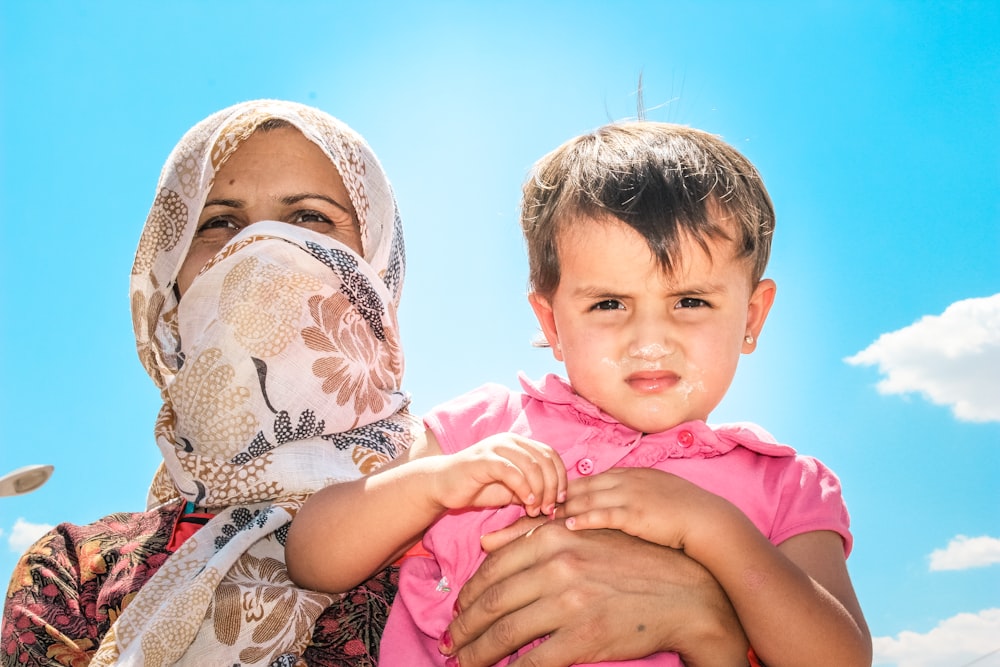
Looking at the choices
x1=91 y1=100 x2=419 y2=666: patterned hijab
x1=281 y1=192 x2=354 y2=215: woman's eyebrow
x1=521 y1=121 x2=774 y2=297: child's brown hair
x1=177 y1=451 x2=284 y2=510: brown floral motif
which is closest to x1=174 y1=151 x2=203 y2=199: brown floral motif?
x1=91 y1=100 x2=419 y2=666: patterned hijab

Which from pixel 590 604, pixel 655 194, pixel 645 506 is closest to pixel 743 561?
pixel 645 506

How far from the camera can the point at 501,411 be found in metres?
2.40

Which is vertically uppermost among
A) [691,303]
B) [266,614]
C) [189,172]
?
[189,172]

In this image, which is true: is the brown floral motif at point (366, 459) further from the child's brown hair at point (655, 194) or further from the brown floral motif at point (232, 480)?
the child's brown hair at point (655, 194)

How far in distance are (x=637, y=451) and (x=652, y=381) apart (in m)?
0.20

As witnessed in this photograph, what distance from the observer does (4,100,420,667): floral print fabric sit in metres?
2.48

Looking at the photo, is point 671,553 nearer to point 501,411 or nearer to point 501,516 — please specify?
point 501,516

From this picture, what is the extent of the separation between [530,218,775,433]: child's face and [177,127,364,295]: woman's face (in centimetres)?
155

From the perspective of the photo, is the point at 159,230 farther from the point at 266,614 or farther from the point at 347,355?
the point at 266,614

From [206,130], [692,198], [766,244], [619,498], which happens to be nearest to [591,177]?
[692,198]

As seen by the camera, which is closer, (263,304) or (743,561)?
(743,561)

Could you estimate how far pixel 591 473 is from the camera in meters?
2.20

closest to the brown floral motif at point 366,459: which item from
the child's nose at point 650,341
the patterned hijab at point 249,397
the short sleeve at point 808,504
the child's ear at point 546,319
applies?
the patterned hijab at point 249,397

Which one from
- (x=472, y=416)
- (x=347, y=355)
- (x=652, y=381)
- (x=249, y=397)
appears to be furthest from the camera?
(x=347, y=355)
